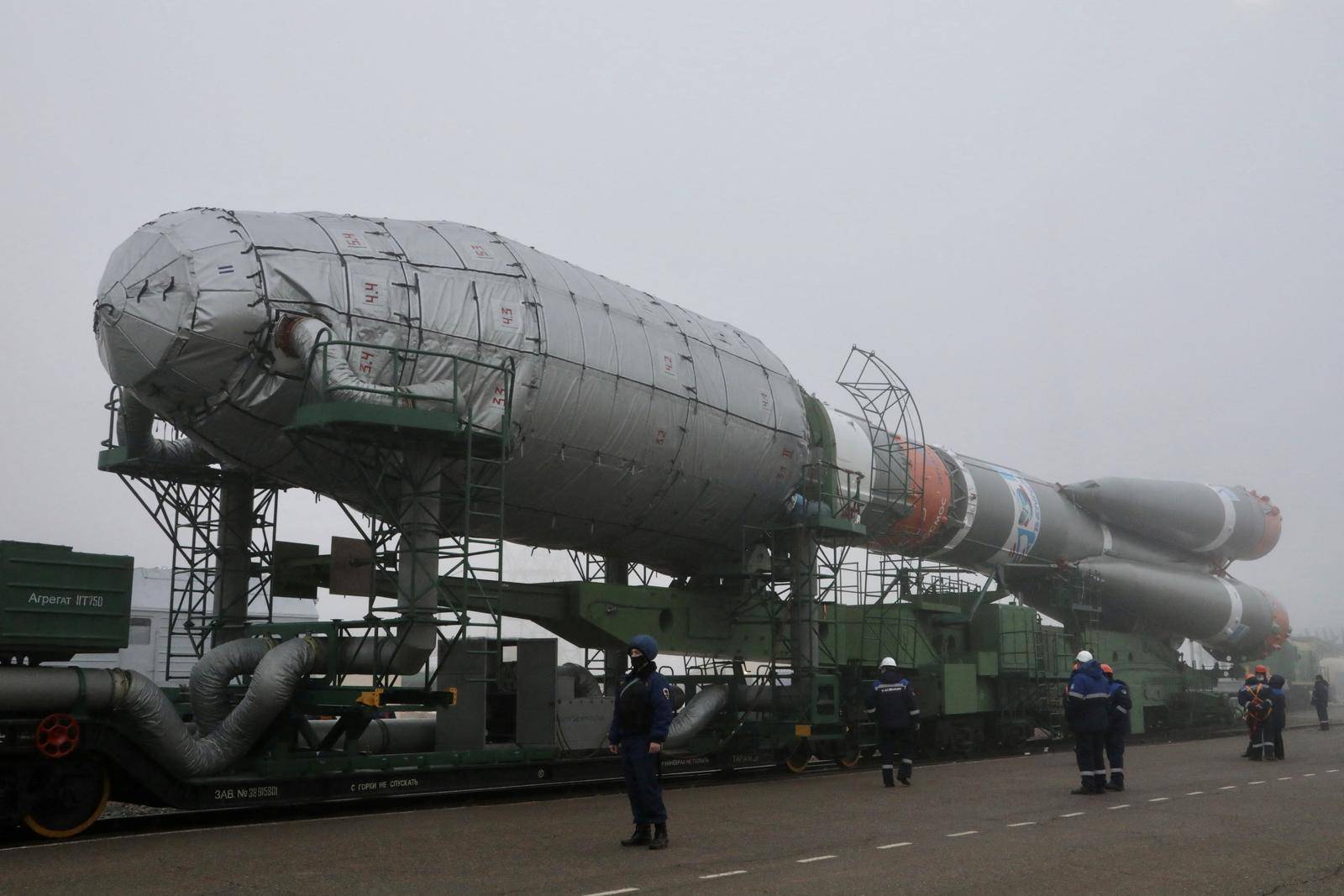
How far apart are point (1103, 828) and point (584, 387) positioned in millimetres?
7407

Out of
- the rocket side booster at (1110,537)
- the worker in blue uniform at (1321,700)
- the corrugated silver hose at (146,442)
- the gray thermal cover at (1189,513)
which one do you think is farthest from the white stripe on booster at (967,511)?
the corrugated silver hose at (146,442)

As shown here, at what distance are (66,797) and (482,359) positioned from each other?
19.2 ft

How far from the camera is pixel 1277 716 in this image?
18344mm

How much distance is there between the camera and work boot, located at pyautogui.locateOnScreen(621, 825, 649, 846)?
955 centimetres

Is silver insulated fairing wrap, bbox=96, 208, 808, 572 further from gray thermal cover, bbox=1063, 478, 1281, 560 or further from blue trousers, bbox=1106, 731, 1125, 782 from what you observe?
gray thermal cover, bbox=1063, 478, 1281, 560

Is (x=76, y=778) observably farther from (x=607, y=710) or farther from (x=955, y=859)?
(x=955, y=859)

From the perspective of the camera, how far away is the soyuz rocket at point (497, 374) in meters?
12.2

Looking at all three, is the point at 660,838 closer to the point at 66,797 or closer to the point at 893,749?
the point at 66,797

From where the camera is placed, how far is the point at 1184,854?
878 centimetres

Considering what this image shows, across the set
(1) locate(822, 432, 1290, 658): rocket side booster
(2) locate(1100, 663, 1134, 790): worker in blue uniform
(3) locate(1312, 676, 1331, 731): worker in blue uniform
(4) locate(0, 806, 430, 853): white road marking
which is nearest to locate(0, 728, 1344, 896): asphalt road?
(4) locate(0, 806, 430, 853): white road marking

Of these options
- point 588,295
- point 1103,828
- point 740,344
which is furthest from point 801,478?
point 1103,828

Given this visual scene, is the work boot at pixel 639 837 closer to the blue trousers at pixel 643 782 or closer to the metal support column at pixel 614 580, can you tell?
the blue trousers at pixel 643 782

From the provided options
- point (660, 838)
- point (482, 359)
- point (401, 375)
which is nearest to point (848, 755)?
point (482, 359)

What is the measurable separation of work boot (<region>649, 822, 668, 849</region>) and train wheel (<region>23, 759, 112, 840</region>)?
5.00m
